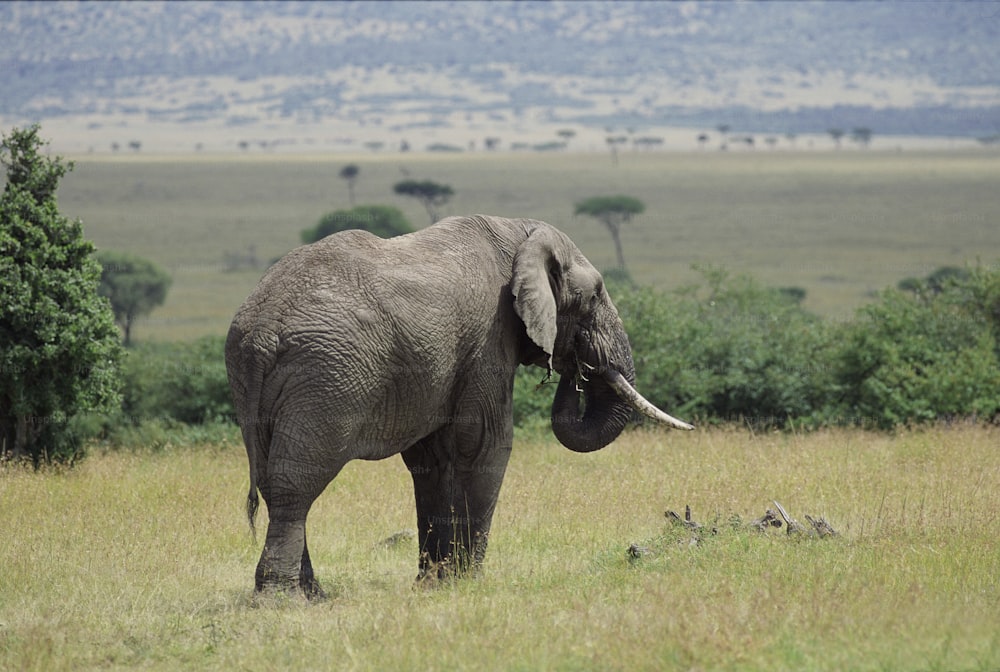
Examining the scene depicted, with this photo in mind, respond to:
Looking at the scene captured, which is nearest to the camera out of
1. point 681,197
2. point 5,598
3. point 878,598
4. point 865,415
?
point 878,598

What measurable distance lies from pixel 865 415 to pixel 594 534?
9251 millimetres

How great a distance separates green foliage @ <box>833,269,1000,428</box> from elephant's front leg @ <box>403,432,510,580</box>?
9873mm

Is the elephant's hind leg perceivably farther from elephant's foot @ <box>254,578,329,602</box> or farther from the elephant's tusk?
the elephant's tusk

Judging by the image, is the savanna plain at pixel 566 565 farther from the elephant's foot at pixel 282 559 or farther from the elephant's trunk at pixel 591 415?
the elephant's trunk at pixel 591 415

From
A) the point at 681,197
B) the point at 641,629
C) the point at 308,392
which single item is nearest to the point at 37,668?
the point at 308,392

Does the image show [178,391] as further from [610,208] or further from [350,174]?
[350,174]

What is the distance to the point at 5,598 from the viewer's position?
8.90m

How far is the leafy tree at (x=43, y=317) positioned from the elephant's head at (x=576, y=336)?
6726 mm

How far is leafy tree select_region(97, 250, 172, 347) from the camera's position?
214 ft

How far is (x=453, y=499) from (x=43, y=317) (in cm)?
689

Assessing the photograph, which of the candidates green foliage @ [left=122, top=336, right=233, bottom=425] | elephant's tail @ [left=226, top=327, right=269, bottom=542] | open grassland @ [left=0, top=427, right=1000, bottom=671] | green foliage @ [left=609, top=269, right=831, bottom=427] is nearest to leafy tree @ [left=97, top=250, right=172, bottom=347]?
green foliage @ [left=122, top=336, right=233, bottom=425]

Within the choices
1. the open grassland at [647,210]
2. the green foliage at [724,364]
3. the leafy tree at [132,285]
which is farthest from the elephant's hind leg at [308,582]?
the leafy tree at [132,285]

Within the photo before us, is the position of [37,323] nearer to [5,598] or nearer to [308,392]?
[5,598]


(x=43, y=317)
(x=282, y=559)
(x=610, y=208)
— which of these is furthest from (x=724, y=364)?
(x=610, y=208)
